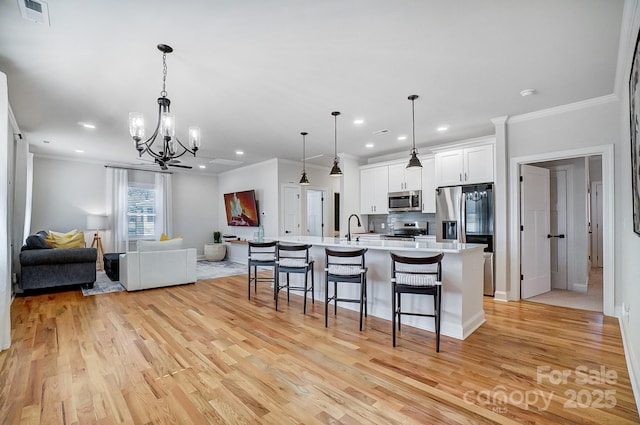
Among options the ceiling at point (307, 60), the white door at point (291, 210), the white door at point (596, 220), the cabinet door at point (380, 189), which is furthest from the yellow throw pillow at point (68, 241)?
the white door at point (596, 220)

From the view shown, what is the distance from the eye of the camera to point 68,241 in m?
5.65

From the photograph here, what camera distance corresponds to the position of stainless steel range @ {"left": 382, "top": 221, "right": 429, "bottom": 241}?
5.97 metres

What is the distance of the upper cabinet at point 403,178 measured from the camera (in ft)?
19.2

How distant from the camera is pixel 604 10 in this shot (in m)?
2.13

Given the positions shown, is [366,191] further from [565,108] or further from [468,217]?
[565,108]

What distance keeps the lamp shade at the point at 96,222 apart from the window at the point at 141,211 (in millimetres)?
724

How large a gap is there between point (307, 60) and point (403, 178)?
3824 mm

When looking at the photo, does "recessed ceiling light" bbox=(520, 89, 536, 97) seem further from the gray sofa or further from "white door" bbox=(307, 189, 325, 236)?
the gray sofa

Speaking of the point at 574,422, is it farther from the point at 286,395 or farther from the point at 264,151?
the point at 264,151

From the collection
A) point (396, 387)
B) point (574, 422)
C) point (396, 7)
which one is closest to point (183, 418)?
point (396, 387)

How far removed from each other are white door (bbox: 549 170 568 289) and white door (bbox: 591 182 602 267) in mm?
2859

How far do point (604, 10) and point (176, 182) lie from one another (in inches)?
360

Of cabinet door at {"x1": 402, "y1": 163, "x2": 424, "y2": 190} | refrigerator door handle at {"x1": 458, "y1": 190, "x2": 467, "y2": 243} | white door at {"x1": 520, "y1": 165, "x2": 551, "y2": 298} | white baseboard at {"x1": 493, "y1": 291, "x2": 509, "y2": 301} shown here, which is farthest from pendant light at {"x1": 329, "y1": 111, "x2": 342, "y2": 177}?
white baseboard at {"x1": 493, "y1": 291, "x2": 509, "y2": 301}

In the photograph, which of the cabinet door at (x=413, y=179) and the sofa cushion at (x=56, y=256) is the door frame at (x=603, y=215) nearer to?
the cabinet door at (x=413, y=179)
